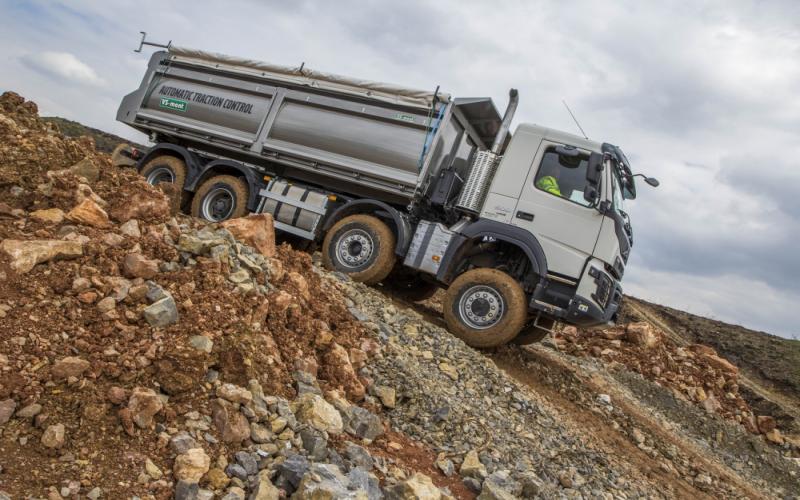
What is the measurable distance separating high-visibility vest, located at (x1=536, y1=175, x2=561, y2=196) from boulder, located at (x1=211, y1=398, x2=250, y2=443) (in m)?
5.27

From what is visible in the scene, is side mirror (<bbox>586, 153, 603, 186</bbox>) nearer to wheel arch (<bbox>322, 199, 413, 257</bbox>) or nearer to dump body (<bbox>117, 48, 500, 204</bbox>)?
dump body (<bbox>117, 48, 500, 204</bbox>)

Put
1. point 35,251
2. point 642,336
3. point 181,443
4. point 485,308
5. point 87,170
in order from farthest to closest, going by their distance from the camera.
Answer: point 642,336, point 485,308, point 87,170, point 35,251, point 181,443

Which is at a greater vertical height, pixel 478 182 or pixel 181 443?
pixel 478 182

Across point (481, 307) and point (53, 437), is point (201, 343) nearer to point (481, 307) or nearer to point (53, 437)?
point (53, 437)

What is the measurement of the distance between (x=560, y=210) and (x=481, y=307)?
1649 millimetres

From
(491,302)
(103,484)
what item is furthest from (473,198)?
(103,484)

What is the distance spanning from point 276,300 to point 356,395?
1118 mm

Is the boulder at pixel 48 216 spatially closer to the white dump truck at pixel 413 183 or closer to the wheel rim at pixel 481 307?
the white dump truck at pixel 413 183

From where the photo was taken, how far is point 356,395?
463cm

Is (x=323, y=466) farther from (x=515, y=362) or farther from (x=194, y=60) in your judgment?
(x=194, y=60)

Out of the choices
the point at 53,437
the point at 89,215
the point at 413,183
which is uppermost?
the point at 413,183

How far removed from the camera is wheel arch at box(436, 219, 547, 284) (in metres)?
7.16

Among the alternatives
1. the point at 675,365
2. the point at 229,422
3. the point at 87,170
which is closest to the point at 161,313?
the point at 229,422

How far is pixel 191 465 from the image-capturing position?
2.89 m
